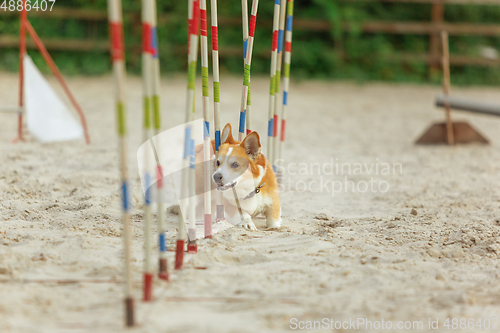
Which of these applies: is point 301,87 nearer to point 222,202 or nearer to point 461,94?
point 461,94

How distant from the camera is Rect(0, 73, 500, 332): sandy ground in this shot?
1.69 metres

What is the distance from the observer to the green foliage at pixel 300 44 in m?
9.31

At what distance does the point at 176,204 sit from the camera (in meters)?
3.03

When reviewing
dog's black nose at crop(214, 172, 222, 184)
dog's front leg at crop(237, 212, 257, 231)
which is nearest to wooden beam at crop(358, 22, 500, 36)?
dog's front leg at crop(237, 212, 257, 231)

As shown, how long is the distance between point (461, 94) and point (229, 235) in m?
7.15

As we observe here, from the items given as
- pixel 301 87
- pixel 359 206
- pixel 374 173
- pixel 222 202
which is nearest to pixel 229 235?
pixel 222 202

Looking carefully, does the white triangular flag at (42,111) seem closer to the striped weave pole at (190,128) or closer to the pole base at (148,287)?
the striped weave pole at (190,128)

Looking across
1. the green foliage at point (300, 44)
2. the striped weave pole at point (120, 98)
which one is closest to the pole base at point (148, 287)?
the striped weave pole at point (120, 98)

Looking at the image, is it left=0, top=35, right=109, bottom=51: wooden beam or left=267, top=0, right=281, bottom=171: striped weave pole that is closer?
left=267, top=0, right=281, bottom=171: striped weave pole

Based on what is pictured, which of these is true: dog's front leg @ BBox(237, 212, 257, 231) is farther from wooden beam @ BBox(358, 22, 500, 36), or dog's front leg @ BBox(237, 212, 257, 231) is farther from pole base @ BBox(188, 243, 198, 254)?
wooden beam @ BBox(358, 22, 500, 36)

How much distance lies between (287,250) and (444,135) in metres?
3.72
